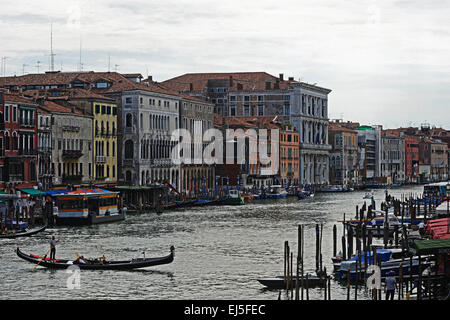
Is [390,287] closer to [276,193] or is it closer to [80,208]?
[80,208]

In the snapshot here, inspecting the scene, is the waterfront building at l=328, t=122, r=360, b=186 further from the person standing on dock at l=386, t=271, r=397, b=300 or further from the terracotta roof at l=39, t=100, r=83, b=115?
the person standing on dock at l=386, t=271, r=397, b=300

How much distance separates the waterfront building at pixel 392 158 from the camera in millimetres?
117125

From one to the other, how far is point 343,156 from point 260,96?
18.0 metres

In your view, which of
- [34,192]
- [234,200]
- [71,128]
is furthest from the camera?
[234,200]

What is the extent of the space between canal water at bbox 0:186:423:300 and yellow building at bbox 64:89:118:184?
931 centimetres

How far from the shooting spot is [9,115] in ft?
144

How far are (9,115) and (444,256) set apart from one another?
94.6ft

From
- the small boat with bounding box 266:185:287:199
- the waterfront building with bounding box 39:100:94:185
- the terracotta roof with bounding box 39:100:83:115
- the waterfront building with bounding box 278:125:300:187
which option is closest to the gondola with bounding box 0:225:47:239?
the waterfront building with bounding box 39:100:94:185

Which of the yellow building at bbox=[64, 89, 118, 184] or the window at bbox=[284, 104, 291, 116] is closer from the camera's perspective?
the yellow building at bbox=[64, 89, 118, 184]

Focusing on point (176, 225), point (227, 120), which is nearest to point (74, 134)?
point (176, 225)

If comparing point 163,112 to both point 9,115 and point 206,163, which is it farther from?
point 9,115

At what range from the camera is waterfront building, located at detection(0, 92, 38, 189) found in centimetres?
4338

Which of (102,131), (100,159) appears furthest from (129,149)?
(100,159)

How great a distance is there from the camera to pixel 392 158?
11900 centimetres
